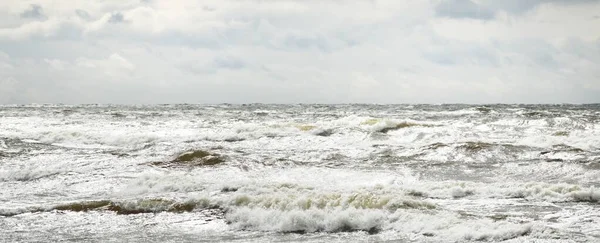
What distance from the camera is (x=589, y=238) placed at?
683cm

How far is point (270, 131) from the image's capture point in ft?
84.9

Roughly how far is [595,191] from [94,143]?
756 inches

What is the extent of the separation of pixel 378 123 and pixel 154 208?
1881 cm

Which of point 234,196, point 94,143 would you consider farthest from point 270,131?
point 234,196

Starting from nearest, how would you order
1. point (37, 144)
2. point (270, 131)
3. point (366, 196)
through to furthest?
point (366, 196)
point (37, 144)
point (270, 131)

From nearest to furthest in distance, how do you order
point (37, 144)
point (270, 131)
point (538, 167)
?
point (538, 167)
point (37, 144)
point (270, 131)

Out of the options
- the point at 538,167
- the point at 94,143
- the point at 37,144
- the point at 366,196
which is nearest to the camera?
the point at 366,196

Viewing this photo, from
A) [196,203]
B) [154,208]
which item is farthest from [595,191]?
[154,208]

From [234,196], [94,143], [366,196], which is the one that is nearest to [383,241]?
[366,196]

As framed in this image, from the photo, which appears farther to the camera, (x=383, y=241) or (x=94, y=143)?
(x=94, y=143)

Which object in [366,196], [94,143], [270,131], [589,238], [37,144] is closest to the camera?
[589,238]

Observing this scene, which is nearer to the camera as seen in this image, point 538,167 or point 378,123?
point 538,167

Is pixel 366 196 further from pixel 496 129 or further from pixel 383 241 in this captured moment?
pixel 496 129

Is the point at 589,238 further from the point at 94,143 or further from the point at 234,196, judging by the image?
the point at 94,143
